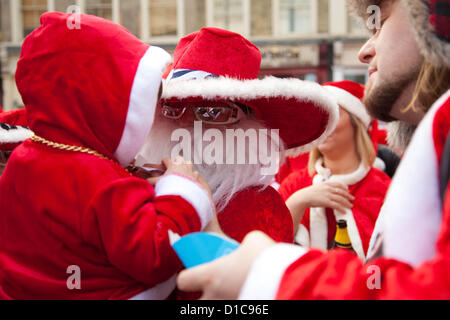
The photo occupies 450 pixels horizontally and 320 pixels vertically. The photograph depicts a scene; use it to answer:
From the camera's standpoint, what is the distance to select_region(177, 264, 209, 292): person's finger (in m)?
0.83

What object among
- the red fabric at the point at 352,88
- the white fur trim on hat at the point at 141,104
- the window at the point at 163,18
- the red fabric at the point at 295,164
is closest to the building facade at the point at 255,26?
the window at the point at 163,18

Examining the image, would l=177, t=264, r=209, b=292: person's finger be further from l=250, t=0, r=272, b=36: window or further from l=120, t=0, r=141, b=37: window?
l=120, t=0, r=141, b=37: window

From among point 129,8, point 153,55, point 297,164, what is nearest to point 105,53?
point 153,55

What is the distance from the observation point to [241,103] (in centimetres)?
142

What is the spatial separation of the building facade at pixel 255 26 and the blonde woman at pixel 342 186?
767cm

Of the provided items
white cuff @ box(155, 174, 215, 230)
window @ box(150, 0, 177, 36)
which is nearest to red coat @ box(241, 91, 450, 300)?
white cuff @ box(155, 174, 215, 230)

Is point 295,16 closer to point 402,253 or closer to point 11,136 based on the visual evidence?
point 11,136

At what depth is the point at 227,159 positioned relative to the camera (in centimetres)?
144

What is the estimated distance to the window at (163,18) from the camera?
35.6 ft

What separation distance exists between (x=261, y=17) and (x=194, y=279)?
34.4 ft

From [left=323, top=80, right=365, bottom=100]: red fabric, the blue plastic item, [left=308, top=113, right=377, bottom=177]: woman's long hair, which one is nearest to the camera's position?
the blue plastic item
